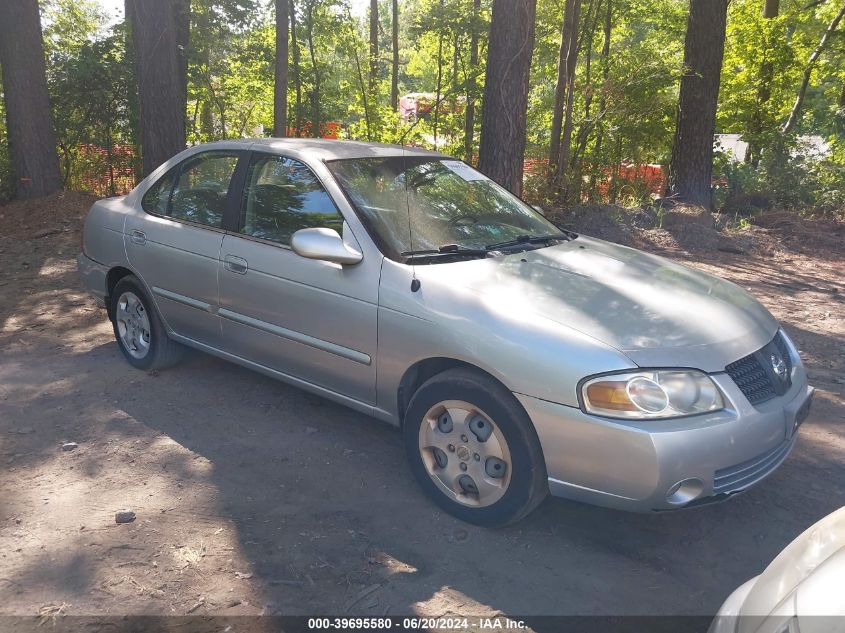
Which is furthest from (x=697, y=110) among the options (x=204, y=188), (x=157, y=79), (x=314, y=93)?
(x=204, y=188)

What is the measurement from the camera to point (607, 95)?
13.8 meters

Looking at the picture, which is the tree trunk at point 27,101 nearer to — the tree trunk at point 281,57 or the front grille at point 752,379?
the tree trunk at point 281,57

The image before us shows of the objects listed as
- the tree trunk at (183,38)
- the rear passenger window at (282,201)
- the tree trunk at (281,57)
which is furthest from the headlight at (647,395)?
the tree trunk at (183,38)

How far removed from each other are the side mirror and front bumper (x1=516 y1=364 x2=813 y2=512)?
4.02 ft

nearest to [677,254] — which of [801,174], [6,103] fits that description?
[801,174]

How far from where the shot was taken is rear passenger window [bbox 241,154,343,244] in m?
4.23

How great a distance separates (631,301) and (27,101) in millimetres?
10829

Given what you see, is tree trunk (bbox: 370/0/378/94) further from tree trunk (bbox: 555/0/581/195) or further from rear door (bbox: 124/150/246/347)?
rear door (bbox: 124/150/246/347)

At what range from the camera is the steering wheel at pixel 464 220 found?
4.28 m

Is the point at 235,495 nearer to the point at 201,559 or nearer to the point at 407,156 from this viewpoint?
the point at 201,559

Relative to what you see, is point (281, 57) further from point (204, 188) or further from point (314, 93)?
point (204, 188)

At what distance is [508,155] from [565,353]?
241 inches

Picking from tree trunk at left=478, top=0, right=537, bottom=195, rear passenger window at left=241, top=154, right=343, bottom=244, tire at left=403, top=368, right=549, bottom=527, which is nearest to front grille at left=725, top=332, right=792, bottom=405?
tire at left=403, top=368, right=549, bottom=527

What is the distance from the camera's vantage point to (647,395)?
3.05 meters
